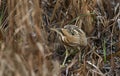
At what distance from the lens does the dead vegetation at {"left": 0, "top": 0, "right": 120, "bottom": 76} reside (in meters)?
2.74

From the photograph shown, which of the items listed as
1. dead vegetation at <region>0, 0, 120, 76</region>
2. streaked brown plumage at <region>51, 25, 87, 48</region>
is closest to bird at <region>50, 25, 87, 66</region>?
streaked brown plumage at <region>51, 25, 87, 48</region>

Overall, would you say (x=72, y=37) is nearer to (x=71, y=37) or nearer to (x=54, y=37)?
(x=71, y=37)

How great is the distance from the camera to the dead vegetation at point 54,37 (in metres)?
2.74

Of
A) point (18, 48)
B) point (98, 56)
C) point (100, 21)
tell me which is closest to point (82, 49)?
point (98, 56)

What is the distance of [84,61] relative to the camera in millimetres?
3633

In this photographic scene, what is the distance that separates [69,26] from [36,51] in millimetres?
1066

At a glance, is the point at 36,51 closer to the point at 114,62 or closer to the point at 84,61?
the point at 84,61

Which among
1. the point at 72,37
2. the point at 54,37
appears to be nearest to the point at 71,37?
the point at 72,37

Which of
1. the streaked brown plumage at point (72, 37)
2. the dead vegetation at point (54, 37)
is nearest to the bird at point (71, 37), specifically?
the streaked brown plumage at point (72, 37)

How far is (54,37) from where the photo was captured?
3.94m

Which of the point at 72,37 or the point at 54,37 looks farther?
the point at 54,37

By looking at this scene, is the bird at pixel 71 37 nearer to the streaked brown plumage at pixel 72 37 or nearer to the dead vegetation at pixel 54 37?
the streaked brown plumage at pixel 72 37

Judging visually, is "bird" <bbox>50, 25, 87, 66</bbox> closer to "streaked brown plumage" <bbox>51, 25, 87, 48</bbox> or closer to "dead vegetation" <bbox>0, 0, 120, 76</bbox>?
"streaked brown plumage" <bbox>51, 25, 87, 48</bbox>

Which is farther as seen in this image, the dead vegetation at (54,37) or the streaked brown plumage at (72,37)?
the streaked brown plumage at (72,37)
